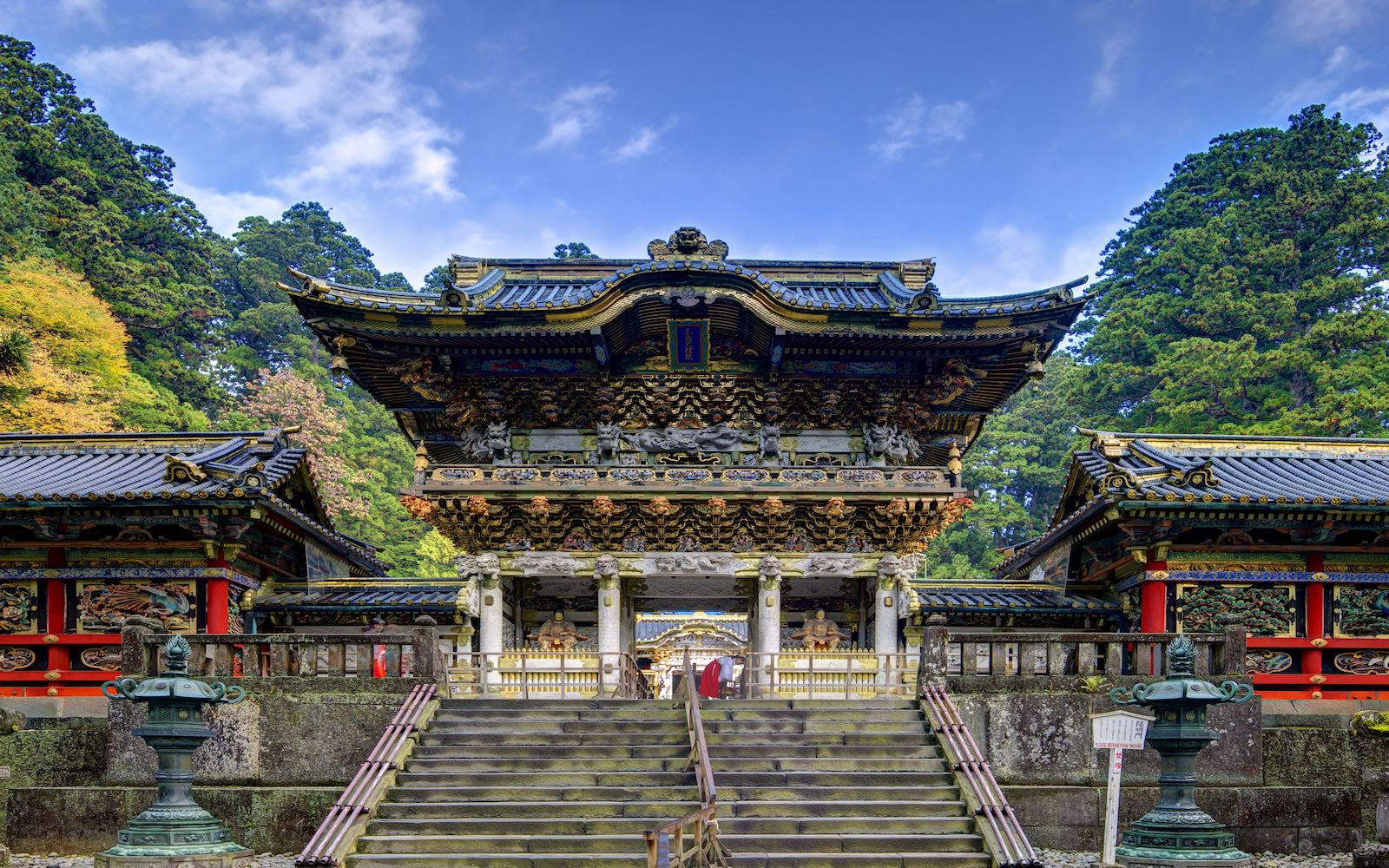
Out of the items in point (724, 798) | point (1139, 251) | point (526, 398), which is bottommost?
point (724, 798)

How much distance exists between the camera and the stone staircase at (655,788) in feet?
39.7

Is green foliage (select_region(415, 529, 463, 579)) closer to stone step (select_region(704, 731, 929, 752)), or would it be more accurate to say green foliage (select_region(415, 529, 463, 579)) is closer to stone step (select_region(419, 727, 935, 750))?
stone step (select_region(419, 727, 935, 750))

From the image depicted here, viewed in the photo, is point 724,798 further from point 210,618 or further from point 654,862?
point 210,618

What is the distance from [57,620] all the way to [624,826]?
11.5 metres

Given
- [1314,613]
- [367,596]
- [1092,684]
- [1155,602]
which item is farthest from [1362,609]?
[367,596]

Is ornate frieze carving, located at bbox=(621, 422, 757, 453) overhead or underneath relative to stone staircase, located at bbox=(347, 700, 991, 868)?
overhead

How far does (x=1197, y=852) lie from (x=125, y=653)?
1313 centimetres

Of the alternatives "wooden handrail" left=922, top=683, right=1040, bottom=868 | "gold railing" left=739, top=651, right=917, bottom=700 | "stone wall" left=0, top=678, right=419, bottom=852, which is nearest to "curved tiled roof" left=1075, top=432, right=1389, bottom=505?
"wooden handrail" left=922, top=683, right=1040, bottom=868

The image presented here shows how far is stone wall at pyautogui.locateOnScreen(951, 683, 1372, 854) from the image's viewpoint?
13.9m

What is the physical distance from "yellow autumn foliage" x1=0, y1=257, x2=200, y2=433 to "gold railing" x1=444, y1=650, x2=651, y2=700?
18745 mm

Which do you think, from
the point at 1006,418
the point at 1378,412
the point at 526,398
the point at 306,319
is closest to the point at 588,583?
the point at 526,398

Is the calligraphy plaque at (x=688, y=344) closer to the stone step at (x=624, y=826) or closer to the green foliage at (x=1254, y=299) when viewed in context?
the stone step at (x=624, y=826)

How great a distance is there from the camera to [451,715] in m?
15.0

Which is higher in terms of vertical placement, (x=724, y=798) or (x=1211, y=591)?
(x=1211, y=591)
